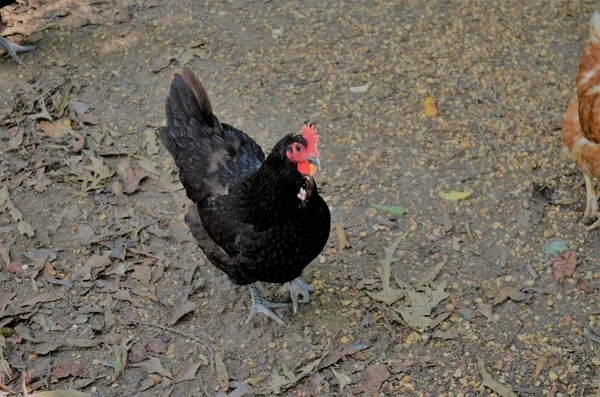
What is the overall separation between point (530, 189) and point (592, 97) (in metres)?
0.90

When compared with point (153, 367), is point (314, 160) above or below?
above

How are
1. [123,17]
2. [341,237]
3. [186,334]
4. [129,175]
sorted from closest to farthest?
[186,334] < [341,237] < [129,175] < [123,17]

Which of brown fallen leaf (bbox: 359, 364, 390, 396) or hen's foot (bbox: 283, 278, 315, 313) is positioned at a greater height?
hen's foot (bbox: 283, 278, 315, 313)

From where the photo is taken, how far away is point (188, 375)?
4.29 m

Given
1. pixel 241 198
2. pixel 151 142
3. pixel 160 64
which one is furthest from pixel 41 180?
pixel 241 198

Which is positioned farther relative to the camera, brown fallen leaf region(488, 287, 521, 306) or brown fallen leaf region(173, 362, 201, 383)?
brown fallen leaf region(488, 287, 521, 306)

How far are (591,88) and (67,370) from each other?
4464 mm

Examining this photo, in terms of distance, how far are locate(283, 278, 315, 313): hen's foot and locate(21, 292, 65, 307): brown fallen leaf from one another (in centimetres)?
170

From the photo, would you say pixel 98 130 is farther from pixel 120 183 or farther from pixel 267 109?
pixel 267 109

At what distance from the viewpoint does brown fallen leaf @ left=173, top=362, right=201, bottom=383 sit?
14.0 feet

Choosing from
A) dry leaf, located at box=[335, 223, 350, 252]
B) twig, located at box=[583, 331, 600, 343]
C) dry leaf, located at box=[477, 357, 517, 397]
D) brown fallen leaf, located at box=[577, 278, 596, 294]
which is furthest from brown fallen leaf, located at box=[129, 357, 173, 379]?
brown fallen leaf, located at box=[577, 278, 596, 294]

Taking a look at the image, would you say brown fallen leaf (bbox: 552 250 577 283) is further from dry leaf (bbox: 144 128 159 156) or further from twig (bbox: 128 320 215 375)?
dry leaf (bbox: 144 128 159 156)

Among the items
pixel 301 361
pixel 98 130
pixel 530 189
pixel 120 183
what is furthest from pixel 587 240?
pixel 98 130

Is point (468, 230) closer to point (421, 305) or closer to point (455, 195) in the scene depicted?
point (455, 195)
